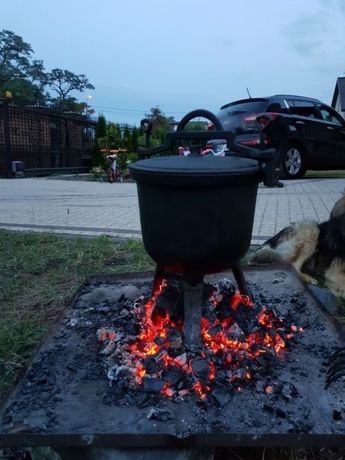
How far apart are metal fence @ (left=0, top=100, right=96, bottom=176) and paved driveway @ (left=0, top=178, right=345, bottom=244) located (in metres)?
5.10

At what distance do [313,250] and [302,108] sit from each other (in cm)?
797

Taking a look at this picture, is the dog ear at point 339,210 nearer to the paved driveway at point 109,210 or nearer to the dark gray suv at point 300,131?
the paved driveway at point 109,210

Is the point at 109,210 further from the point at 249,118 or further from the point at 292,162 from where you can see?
the point at 292,162

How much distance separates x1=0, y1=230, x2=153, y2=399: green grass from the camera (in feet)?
8.50

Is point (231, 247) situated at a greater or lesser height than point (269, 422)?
greater

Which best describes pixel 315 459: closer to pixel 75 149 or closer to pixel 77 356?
pixel 77 356

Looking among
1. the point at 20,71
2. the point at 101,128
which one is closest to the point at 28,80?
the point at 20,71

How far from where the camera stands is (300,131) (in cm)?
1008

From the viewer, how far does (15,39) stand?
5494 cm

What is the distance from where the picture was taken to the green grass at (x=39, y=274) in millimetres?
2591

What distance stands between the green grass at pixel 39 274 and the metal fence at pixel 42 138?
10416mm

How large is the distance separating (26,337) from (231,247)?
1469mm

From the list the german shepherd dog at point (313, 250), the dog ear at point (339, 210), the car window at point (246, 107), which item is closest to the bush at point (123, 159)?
the car window at point (246, 107)

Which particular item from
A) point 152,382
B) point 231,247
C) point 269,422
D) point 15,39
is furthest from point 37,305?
point 15,39
